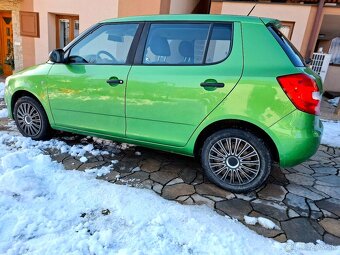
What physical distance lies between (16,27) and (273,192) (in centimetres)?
948

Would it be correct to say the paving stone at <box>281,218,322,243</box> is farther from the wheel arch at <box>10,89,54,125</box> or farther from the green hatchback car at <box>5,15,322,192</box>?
the wheel arch at <box>10,89,54,125</box>

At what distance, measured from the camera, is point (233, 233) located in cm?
225

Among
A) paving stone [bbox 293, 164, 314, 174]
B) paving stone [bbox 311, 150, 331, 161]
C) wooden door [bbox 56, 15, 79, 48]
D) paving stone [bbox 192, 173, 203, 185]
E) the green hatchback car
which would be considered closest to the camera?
the green hatchback car

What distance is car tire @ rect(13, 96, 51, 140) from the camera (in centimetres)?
379

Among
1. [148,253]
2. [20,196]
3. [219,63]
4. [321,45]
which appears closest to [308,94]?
[219,63]

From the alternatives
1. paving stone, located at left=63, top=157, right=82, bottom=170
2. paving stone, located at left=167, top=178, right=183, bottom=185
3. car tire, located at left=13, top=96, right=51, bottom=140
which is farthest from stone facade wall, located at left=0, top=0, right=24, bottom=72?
paving stone, located at left=167, top=178, right=183, bottom=185

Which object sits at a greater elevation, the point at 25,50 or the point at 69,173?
the point at 25,50

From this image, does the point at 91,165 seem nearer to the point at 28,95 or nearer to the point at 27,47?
the point at 28,95

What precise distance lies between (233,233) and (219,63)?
160 cm

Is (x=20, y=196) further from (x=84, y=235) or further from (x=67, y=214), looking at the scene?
(x=84, y=235)

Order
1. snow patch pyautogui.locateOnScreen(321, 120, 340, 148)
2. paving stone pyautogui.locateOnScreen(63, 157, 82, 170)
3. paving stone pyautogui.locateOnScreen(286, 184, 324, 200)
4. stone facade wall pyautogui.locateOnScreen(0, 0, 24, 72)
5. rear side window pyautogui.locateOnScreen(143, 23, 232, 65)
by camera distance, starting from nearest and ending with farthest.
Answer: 1. rear side window pyautogui.locateOnScreen(143, 23, 232, 65)
2. paving stone pyautogui.locateOnScreen(286, 184, 324, 200)
3. paving stone pyautogui.locateOnScreen(63, 157, 82, 170)
4. snow patch pyautogui.locateOnScreen(321, 120, 340, 148)
5. stone facade wall pyautogui.locateOnScreen(0, 0, 24, 72)

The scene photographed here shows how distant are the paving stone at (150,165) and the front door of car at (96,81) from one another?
19.5 inches

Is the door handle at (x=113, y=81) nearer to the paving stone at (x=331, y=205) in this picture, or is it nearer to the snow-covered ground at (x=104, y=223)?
the snow-covered ground at (x=104, y=223)

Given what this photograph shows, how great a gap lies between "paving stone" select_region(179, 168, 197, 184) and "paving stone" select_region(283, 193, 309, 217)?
103 cm
